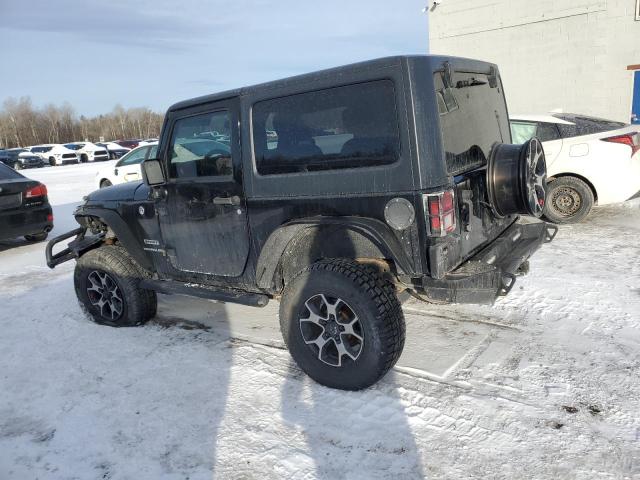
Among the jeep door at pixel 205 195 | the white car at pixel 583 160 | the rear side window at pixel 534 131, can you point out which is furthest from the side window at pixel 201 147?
the rear side window at pixel 534 131

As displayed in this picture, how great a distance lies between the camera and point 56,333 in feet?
14.8

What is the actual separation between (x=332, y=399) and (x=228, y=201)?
1.55 metres

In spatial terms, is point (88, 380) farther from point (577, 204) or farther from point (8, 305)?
point (577, 204)

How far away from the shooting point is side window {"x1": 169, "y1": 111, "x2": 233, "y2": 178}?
3598 millimetres

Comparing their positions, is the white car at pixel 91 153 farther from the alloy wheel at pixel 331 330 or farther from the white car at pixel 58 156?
the alloy wheel at pixel 331 330

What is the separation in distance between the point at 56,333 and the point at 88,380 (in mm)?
1172

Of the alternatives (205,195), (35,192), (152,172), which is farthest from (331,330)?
(35,192)

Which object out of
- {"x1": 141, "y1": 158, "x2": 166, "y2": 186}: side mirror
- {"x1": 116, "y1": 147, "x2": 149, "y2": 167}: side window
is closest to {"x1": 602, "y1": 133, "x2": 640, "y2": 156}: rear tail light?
{"x1": 141, "y1": 158, "x2": 166, "y2": 186}: side mirror

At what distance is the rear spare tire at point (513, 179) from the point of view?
306 cm

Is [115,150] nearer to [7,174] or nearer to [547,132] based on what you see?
[7,174]

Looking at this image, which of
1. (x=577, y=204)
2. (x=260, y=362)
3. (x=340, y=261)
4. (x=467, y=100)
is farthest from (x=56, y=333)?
(x=577, y=204)

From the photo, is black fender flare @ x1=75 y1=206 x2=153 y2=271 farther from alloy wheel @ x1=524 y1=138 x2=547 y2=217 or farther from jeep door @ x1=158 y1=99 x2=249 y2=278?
alloy wheel @ x1=524 y1=138 x2=547 y2=217

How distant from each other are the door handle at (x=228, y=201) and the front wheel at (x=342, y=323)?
0.73 meters

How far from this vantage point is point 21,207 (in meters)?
7.75
